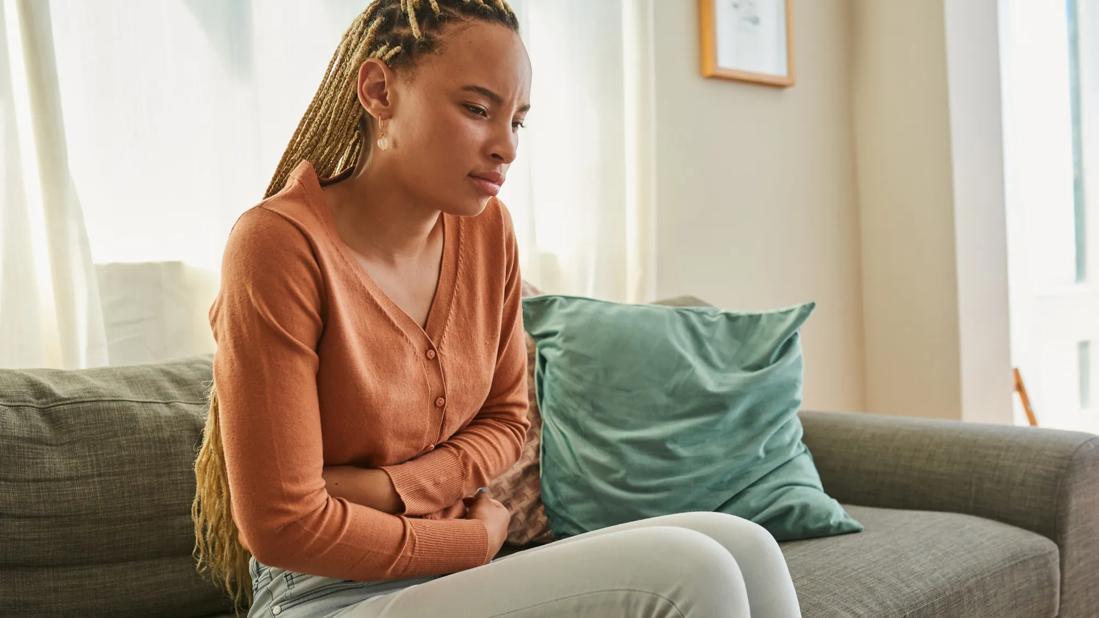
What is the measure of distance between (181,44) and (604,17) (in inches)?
41.1

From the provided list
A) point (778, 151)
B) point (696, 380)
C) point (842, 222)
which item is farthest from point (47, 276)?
point (842, 222)

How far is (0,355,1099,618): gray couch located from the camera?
49.6 inches

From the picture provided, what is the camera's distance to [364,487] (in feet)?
3.46

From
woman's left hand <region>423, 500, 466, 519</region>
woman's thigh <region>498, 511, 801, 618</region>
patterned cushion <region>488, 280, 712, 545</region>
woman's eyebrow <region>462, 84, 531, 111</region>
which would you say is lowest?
patterned cushion <region>488, 280, 712, 545</region>

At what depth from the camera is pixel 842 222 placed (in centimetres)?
308

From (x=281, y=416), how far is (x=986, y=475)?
4.29ft

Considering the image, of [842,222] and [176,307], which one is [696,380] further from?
[842,222]

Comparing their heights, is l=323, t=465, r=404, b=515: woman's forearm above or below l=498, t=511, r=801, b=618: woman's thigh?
above

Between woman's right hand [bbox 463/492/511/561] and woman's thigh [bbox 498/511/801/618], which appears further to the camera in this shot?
woman's right hand [bbox 463/492/511/561]

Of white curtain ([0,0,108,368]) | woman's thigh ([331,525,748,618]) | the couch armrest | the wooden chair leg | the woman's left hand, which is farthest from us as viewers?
the wooden chair leg

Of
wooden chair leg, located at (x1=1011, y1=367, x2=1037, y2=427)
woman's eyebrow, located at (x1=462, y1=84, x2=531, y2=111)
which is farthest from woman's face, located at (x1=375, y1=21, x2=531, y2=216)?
wooden chair leg, located at (x1=1011, y1=367, x2=1037, y2=427)

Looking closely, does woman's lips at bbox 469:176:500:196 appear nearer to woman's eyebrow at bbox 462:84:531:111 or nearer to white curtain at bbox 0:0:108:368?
woman's eyebrow at bbox 462:84:531:111

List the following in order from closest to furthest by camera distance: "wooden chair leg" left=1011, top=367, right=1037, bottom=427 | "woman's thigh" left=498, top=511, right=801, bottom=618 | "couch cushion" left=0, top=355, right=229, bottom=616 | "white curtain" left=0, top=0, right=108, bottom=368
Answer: "woman's thigh" left=498, top=511, right=801, bottom=618
"couch cushion" left=0, top=355, right=229, bottom=616
"white curtain" left=0, top=0, right=108, bottom=368
"wooden chair leg" left=1011, top=367, right=1037, bottom=427

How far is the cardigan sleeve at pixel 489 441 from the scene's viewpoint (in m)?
1.10
